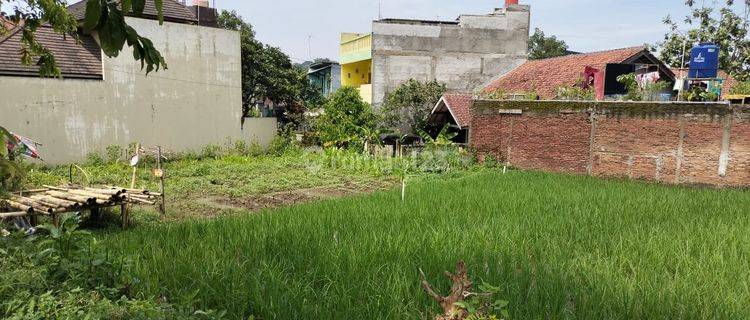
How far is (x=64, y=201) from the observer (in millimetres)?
6559

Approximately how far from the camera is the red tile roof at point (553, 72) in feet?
58.6

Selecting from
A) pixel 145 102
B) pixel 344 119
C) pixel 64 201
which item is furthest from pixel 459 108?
pixel 64 201

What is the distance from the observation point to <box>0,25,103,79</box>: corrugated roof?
13.4 meters

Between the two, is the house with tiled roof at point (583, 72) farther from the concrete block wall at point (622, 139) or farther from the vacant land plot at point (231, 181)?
the vacant land plot at point (231, 181)

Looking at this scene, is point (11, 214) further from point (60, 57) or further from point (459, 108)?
point (459, 108)

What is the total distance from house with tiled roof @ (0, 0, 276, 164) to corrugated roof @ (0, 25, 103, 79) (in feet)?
0.08

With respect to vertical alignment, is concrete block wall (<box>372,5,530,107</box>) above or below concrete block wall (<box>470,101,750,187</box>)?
above

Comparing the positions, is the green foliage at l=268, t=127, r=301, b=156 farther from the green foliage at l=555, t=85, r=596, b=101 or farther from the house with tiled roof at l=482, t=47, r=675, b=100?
the green foliage at l=555, t=85, r=596, b=101

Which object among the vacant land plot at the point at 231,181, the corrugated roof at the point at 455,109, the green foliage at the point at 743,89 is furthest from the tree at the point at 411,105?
the green foliage at the point at 743,89

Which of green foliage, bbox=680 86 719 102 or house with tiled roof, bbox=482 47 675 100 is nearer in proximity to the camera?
green foliage, bbox=680 86 719 102

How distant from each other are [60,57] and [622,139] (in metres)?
15.2

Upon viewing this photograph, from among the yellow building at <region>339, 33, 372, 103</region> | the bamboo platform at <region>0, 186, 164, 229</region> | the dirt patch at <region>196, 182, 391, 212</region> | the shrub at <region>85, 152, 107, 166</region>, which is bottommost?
the dirt patch at <region>196, 182, 391, 212</region>

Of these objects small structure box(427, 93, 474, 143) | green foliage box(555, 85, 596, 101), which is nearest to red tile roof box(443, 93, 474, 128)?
small structure box(427, 93, 474, 143)

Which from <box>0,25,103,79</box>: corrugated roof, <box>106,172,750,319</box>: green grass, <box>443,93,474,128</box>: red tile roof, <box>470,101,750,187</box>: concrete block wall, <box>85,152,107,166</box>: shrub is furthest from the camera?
<box>443,93,474,128</box>: red tile roof
